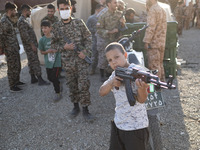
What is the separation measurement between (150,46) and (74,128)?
7.56 ft

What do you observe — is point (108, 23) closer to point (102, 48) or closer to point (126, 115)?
point (102, 48)

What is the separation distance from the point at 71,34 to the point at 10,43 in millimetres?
2308

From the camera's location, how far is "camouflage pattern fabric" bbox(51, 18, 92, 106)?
3311 mm

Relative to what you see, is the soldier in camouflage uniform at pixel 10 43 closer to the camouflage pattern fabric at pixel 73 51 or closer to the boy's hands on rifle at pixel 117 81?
the camouflage pattern fabric at pixel 73 51

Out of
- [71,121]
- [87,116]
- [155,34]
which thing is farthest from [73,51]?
[155,34]

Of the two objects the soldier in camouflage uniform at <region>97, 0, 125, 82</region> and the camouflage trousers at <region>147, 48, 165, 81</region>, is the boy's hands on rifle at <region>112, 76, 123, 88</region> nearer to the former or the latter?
the camouflage trousers at <region>147, 48, 165, 81</region>

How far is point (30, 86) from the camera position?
555 centimetres

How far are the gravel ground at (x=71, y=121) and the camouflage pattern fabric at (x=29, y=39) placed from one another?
61 cm

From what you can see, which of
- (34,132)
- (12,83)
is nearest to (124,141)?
(34,132)

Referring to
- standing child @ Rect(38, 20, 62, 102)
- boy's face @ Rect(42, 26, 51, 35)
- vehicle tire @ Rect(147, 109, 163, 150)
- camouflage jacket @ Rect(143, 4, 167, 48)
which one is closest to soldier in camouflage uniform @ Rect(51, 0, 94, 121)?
standing child @ Rect(38, 20, 62, 102)

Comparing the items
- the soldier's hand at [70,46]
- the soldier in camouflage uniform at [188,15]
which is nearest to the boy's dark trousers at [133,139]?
the soldier's hand at [70,46]

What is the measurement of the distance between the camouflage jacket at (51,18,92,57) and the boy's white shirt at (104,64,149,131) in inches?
63.8

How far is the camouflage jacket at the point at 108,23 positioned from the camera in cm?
478

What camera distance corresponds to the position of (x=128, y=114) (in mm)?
1854
